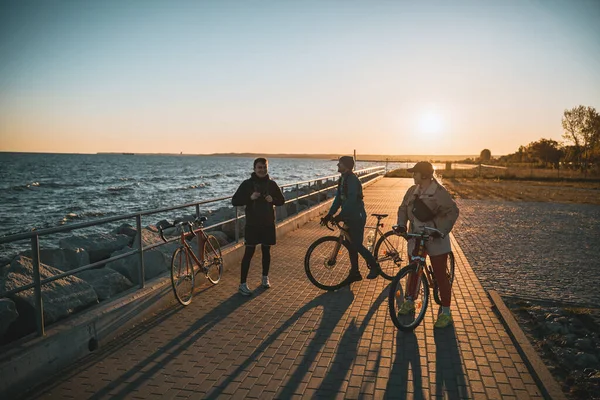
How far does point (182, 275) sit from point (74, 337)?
185cm

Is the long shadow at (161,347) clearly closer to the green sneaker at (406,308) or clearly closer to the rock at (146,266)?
the rock at (146,266)

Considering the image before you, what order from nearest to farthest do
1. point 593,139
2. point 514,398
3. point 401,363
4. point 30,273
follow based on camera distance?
point 514,398
point 401,363
point 30,273
point 593,139

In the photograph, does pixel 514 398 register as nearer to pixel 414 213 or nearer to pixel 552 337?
pixel 552 337

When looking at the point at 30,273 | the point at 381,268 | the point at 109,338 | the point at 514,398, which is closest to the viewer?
the point at 514,398

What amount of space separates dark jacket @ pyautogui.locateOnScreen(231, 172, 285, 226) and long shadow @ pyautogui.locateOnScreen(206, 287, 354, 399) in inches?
51.0

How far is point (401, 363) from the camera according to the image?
4359 millimetres

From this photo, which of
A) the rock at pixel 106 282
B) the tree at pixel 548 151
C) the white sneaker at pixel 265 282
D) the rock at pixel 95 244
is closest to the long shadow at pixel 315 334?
the white sneaker at pixel 265 282

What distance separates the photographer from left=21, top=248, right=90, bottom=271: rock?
863 cm

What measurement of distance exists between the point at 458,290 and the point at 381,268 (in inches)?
54.4

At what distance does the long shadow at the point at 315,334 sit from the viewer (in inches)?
155

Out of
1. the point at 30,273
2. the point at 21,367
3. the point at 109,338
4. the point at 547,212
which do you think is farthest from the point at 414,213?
the point at 547,212

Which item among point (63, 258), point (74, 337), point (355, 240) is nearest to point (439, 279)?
point (355, 240)

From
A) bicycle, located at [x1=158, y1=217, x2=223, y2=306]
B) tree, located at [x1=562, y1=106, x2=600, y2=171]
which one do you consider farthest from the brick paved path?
tree, located at [x1=562, y1=106, x2=600, y2=171]

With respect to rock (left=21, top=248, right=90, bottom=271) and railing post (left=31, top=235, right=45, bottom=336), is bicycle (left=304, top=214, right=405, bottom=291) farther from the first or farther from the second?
rock (left=21, top=248, right=90, bottom=271)
